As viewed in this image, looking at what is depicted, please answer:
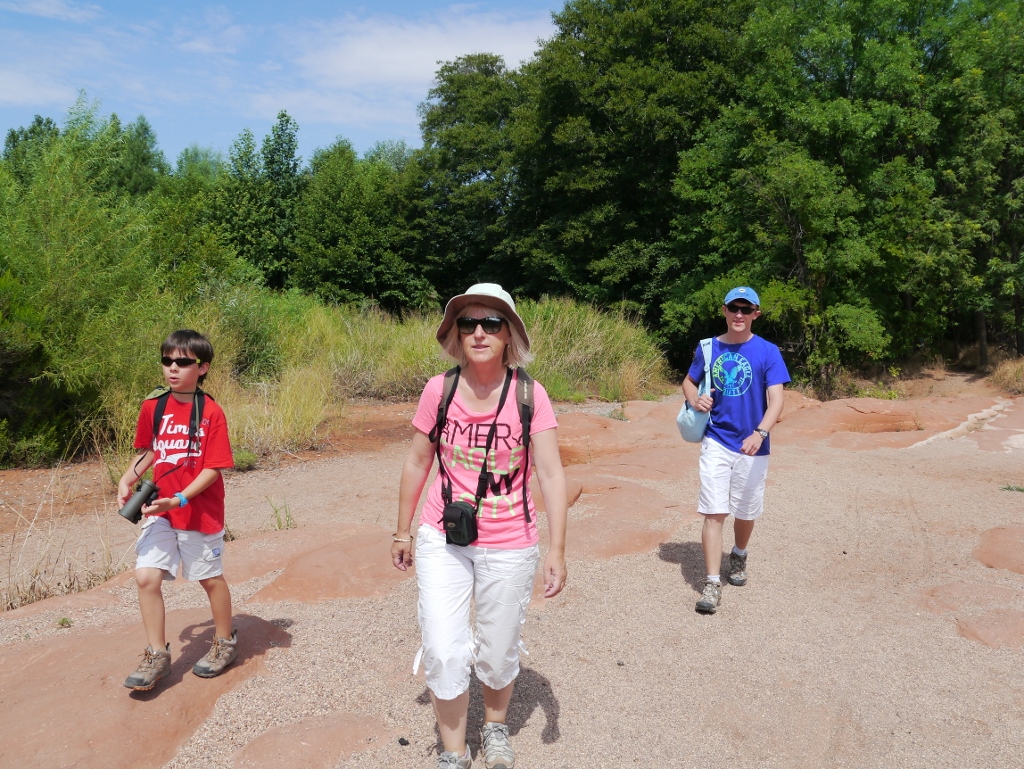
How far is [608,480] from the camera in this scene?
7.55 metres

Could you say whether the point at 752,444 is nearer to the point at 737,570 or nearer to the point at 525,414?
the point at 737,570

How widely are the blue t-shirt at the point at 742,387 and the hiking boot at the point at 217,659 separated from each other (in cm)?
289

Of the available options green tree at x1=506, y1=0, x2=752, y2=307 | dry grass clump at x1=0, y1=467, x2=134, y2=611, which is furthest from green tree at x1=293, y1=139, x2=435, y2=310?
dry grass clump at x1=0, y1=467, x2=134, y2=611

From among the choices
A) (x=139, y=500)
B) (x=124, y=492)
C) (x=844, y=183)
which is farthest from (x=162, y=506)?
(x=844, y=183)

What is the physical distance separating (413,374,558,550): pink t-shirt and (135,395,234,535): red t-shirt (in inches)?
44.6

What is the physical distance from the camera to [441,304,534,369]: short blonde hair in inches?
117

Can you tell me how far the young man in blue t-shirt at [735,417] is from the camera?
4648mm

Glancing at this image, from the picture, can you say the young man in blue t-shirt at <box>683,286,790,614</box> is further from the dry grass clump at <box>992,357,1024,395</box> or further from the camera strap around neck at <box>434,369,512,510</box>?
the dry grass clump at <box>992,357,1024,395</box>

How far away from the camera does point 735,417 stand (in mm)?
4688

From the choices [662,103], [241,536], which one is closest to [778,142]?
[662,103]

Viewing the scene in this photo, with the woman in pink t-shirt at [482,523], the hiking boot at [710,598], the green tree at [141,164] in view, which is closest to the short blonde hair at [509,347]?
the woman in pink t-shirt at [482,523]

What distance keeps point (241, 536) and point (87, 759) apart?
3609 mm

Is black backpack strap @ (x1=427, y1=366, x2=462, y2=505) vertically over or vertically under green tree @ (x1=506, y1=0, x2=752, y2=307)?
under

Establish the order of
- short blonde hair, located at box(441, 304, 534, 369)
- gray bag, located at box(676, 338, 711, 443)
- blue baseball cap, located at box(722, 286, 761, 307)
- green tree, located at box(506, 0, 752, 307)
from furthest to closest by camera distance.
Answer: green tree, located at box(506, 0, 752, 307) → gray bag, located at box(676, 338, 711, 443) → blue baseball cap, located at box(722, 286, 761, 307) → short blonde hair, located at box(441, 304, 534, 369)
